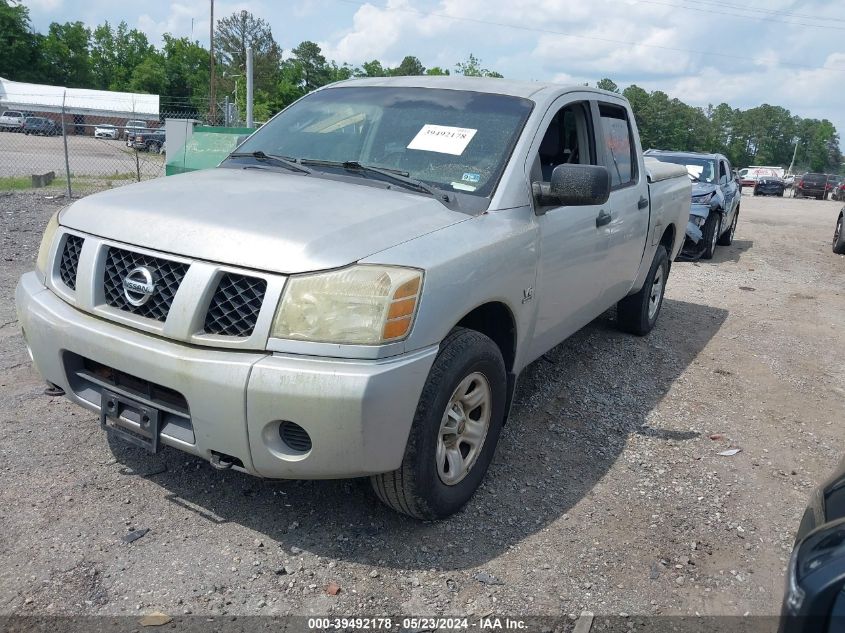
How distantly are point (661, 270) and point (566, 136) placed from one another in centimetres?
257

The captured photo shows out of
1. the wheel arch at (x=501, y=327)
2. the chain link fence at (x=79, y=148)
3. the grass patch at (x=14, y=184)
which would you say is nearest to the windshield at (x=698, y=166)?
the chain link fence at (x=79, y=148)

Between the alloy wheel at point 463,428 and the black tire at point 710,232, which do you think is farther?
the black tire at point 710,232

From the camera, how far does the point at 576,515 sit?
3346mm

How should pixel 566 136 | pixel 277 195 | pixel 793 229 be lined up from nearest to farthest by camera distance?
pixel 277 195
pixel 566 136
pixel 793 229

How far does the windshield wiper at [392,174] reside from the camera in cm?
327

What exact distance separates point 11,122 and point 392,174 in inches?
1148

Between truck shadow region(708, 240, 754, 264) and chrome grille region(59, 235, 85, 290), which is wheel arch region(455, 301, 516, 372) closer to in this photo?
chrome grille region(59, 235, 85, 290)

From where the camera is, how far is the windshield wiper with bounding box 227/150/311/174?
3.65 m

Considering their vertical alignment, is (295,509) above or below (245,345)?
below

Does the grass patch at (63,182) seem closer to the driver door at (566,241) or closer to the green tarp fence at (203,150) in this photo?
the green tarp fence at (203,150)

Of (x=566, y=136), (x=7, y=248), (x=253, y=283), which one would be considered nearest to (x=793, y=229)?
(x=566, y=136)

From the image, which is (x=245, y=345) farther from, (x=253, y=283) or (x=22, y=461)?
(x=22, y=461)

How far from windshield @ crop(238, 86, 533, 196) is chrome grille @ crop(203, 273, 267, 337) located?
1189 mm

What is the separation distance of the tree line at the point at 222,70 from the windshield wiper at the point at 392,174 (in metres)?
43.9
